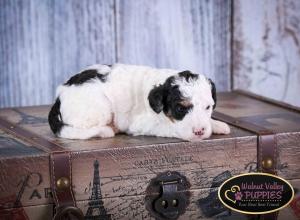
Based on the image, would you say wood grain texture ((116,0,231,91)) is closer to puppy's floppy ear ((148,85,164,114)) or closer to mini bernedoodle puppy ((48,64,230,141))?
mini bernedoodle puppy ((48,64,230,141))

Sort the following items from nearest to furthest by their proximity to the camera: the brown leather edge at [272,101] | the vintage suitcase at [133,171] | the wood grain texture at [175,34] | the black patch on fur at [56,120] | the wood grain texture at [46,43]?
the vintage suitcase at [133,171]
the black patch on fur at [56,120]
the brown leather edge at [272,101]
the wood grain texture at [46,43]
the wood grain texture at [175,34]

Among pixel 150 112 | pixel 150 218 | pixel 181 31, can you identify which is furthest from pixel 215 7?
pixel 150 218

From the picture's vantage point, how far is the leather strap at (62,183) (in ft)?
6.64

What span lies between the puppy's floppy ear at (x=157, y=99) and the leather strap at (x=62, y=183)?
31cm

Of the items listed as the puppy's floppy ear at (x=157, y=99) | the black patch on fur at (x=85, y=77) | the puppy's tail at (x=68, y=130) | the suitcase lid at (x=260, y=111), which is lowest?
the suitcase lid at (x=260, y=111)

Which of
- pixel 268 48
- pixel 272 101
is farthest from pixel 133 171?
pixel 268 48

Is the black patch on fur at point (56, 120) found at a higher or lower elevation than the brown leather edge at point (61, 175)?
higher

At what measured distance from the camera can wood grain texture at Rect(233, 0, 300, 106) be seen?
3.15 metres

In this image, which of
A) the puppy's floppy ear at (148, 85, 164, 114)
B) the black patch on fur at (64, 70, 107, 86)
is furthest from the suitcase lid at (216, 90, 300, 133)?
the black patch on fur at (64, 70, 107, 86)

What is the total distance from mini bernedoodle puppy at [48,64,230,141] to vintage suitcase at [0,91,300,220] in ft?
0.13

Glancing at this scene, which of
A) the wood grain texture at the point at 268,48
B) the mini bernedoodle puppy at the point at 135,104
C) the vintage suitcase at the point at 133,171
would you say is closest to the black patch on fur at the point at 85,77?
the mini bernedoodle puppy at the point at 135,104

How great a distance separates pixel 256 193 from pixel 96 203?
50 cm

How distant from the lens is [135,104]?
232cm

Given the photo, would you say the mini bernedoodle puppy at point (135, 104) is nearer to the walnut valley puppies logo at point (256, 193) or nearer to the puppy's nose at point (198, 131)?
the puppy's nose at point (198, 131)
